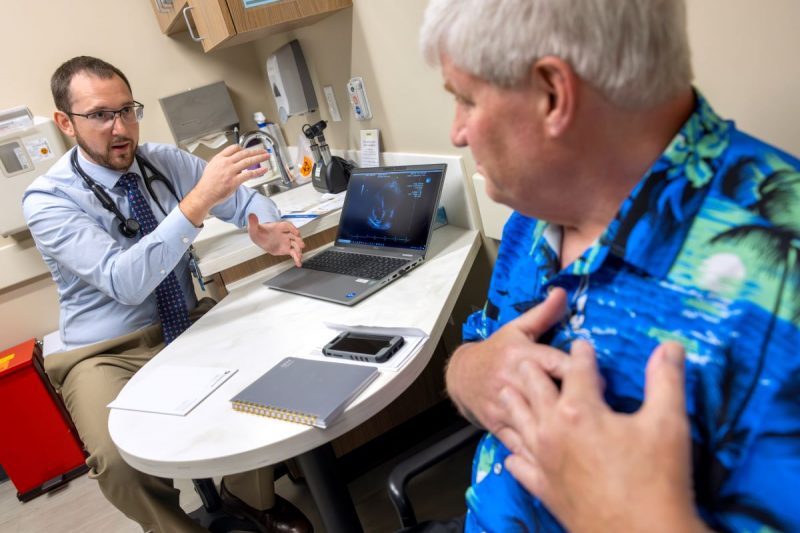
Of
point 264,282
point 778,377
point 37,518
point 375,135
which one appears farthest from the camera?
point 37,518

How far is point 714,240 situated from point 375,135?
163 centimetres

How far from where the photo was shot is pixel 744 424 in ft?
1.68

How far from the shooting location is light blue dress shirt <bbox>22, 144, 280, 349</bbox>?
1582mm

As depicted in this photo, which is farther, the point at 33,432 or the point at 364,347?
the point at 33,432

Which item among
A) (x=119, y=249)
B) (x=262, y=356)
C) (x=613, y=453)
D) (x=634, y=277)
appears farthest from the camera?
(x=119, y=249)

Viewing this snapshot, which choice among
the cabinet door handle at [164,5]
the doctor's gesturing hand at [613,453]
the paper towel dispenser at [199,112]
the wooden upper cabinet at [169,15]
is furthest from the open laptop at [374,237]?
the paper towel dispenser at [199,112]

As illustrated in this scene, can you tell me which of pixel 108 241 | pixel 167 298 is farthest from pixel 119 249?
pixel 167 298

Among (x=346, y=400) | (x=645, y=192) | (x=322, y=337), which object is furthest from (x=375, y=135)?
(x=645, y=192)

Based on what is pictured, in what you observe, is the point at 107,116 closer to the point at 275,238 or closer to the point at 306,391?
the point at 275,238

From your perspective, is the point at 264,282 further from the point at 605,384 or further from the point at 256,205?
the point at 605,384

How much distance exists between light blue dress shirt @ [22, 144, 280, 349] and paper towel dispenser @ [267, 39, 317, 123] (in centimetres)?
56

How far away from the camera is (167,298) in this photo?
184 centimetres

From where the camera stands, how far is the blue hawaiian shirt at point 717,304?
50 centimetres

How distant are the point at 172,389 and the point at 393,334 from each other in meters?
0.48
